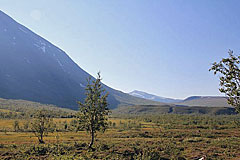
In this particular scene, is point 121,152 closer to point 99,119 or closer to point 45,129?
point 99,119

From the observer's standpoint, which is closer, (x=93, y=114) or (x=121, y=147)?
(x=93, y=114)

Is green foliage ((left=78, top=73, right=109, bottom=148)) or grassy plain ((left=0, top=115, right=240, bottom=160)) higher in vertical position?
green foliage ((left=78, top=73, right=109, bottom=148))

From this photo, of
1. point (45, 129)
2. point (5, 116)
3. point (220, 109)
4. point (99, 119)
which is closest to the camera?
point (99, 119)

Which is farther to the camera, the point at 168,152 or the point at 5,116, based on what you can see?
the point at 5,116

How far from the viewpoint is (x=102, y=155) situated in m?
23.6

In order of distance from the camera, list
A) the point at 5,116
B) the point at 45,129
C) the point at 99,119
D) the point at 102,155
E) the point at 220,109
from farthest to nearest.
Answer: the point at 220,109 → the point at 5,116 → the point at 45,129 → the point at 99,119 → the point at 102,155

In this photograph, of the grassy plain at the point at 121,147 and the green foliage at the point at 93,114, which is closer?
the grassy plain at the point at 121,147

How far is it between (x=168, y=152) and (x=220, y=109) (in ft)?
624

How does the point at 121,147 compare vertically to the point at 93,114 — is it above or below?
below

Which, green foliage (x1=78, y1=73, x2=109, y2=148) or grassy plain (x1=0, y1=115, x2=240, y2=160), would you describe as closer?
grassy plain (x1=0, y1=115, x2=240, y2=160)

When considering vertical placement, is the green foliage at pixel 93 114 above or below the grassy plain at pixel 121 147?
above

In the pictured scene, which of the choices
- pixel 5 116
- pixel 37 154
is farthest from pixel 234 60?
pixel 5 116

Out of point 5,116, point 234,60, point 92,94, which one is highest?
point 234,60

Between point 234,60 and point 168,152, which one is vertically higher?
point 234,60
